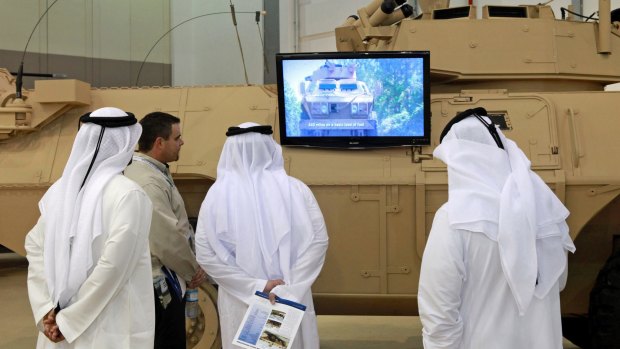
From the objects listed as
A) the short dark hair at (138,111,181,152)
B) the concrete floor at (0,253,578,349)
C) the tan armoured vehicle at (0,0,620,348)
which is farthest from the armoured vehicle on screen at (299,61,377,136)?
the concrete floor at (0,253,578,349)

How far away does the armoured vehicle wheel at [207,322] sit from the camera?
6.08 metres

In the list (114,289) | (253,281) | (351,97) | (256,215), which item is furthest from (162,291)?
(351,97)

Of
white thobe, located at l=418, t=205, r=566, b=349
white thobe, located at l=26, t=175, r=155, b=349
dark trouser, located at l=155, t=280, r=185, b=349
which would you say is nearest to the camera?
white thobe, located at l=418, t=205, r=566, b=349

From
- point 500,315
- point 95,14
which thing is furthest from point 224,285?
point 95,14

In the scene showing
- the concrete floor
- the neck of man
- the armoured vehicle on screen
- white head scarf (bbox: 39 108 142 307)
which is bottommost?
the concrete floor

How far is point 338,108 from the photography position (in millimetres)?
6164

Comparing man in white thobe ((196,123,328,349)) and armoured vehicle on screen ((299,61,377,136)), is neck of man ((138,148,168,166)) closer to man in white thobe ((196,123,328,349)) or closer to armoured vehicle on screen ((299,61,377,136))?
man in white thobe ((196,123,328,349))

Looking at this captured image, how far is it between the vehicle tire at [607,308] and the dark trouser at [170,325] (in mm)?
2905

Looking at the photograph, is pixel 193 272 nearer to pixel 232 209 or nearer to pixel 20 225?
pixel 232 209

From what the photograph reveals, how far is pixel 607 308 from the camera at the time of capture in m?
5.28

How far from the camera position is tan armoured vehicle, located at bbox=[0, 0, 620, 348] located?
582 centimetres

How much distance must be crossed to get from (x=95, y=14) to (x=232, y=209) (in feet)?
40.7

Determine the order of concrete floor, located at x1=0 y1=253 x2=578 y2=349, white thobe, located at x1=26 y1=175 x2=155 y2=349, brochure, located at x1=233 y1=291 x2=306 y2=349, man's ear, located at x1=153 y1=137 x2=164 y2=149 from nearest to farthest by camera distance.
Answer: white thobe, located at x1=26 y1=175 x2=155 y2=349, brochure, located at x1=233 y1=291 x2=306 y2=349, man's ear, located at x1=153 y1=137 x2=164 y2=149, concrete floor, located at x1=0 y1=253 x2=578 y2=349

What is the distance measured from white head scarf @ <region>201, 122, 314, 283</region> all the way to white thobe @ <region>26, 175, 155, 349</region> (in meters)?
0.83
